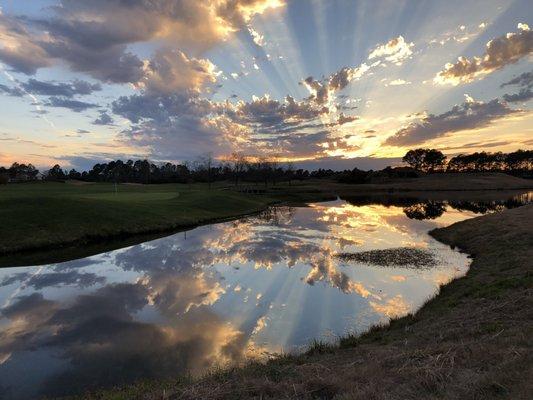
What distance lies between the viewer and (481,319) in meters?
12.1

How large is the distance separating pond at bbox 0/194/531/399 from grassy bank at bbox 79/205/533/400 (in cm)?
237

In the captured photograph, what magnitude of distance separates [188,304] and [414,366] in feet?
41.4

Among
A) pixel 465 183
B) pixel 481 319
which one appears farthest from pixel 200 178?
pixel 481 319

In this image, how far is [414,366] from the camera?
27.6 ft

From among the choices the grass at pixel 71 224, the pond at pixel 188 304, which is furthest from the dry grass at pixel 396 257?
the grass at pixel 71 224

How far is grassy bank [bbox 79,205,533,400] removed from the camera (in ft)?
23.4

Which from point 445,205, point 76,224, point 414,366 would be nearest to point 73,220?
point 76,224

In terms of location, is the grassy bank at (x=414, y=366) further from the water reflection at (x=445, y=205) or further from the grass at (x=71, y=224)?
the water reflection at (x=445, y=205)

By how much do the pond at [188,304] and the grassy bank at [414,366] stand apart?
2.37 metres

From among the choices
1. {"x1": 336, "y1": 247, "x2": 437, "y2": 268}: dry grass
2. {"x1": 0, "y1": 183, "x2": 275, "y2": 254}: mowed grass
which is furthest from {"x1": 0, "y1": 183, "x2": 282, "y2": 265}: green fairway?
{"x1": 336, "y1": 247, "x2": 437, "y2": 268}: dry grass

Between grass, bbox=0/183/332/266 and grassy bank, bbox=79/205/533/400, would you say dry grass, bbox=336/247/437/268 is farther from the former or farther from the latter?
grass, bbox=0/183/332/266

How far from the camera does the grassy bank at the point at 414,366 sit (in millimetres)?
7117

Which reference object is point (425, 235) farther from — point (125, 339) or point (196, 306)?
point (125, 339)

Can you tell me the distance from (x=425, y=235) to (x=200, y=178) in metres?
157
